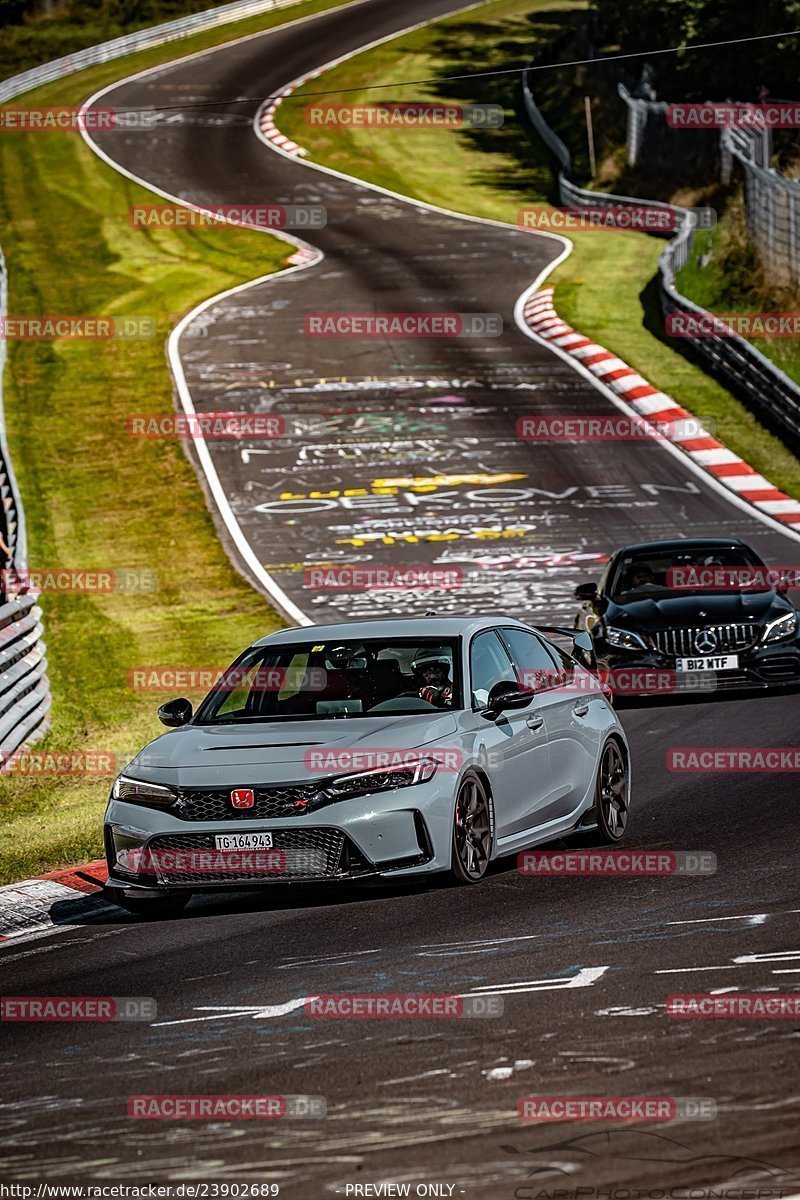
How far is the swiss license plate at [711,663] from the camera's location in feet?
55.6

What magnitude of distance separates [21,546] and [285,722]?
12584 mm

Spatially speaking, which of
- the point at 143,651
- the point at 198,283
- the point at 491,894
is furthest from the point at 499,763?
the point at 198,283

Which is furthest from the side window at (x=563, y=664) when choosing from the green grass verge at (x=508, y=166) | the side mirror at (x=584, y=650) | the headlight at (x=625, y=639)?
the green grass verge at (x=508, y=166)

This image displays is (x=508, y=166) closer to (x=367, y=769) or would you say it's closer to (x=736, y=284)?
(x=736, y=284)

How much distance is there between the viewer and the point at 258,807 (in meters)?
9.66

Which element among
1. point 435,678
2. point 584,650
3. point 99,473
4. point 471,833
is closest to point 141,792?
point 471,833

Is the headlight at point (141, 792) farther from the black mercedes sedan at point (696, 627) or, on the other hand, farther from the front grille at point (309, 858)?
the black mercedes sedan at point (696, 627)

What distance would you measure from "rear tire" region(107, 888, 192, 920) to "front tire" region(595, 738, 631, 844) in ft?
8.93

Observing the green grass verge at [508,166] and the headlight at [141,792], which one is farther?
the green grass verge at [508,166]

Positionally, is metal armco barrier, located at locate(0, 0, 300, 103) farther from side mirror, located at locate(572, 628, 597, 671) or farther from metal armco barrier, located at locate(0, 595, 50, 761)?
side mirror, located at locate(572, 628, 597, 671)

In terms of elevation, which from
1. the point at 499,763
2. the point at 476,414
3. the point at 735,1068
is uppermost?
the point at 735,1068

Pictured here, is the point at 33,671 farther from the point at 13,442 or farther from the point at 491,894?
the point at 13,442

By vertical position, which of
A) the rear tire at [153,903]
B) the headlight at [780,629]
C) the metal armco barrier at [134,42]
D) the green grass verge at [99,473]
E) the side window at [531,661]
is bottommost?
the green grass verge at [99,473]

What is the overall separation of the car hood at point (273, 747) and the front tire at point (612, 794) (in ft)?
5.39
